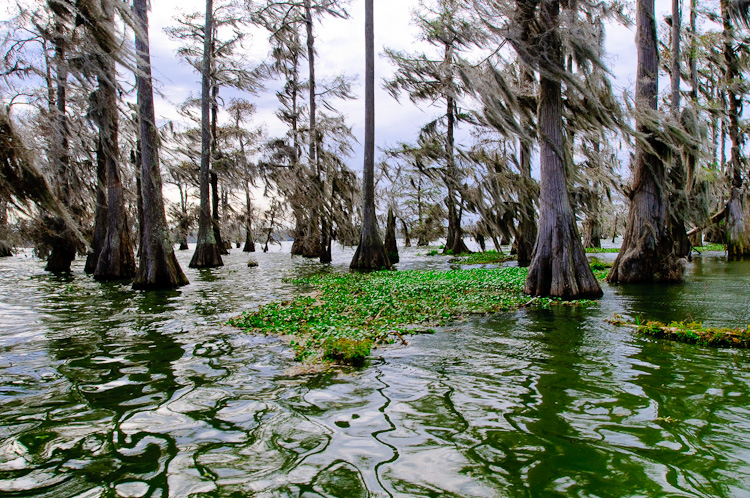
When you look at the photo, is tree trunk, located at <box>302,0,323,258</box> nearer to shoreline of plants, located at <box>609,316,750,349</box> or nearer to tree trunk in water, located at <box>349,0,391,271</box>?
tree trunk in water, located at <box>349,0,391,271</box>

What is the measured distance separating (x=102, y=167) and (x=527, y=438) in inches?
724

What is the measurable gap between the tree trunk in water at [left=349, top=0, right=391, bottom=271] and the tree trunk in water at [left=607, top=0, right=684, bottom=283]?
858 centimetres

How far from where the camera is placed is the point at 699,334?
5613 millimetres

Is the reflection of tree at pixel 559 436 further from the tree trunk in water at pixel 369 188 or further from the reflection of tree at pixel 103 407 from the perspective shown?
the tree trunk in water at pixel 369 188

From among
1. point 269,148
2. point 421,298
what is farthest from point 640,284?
point 269,148

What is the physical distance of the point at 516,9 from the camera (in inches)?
374

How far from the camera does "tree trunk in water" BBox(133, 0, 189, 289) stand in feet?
40.5

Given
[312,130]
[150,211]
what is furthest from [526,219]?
[150,211]

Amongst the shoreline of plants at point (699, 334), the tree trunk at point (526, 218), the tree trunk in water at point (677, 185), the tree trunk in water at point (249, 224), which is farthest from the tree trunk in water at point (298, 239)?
the shoreline of plants at point (699, 334)

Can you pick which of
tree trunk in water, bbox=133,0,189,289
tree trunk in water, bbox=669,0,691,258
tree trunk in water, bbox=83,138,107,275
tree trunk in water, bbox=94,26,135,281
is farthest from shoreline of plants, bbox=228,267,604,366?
tree trunk in water, bbox=83,138,107,275

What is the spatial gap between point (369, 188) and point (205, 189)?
860cm

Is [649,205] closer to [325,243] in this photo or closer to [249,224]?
[325,243]

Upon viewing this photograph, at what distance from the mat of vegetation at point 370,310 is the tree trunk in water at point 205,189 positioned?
425 inches

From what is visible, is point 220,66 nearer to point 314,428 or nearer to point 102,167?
point 102,167
